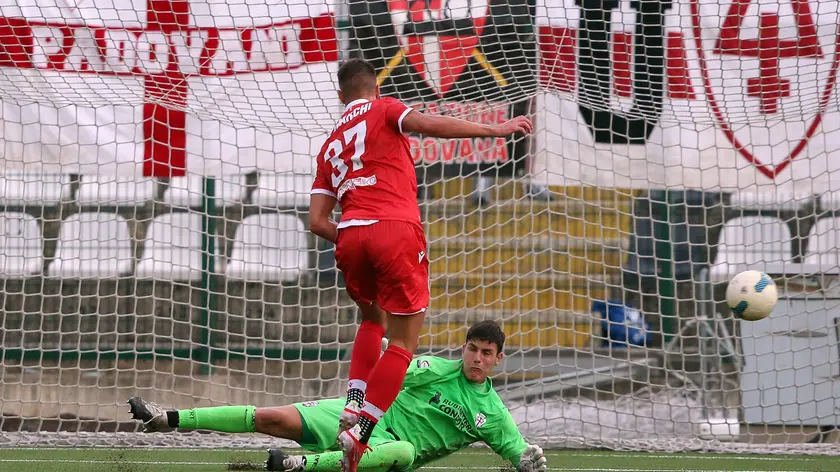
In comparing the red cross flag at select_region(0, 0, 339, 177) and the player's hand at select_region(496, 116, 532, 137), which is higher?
the red cross flag at select_region(0, 0, 339, 177)

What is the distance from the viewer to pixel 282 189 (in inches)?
323

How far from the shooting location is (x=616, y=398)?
302 inches

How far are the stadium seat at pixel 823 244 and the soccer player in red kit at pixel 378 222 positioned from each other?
4.72m

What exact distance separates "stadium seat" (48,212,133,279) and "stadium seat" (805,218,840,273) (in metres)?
5.59

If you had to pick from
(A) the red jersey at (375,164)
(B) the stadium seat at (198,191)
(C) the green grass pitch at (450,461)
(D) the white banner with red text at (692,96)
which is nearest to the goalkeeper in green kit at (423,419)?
(A) the red jersey at (375,164)

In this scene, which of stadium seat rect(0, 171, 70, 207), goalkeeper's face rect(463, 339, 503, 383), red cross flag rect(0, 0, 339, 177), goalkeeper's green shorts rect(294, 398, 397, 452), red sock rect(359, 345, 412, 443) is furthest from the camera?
stadium seat rect(0, 171, 70, 207)

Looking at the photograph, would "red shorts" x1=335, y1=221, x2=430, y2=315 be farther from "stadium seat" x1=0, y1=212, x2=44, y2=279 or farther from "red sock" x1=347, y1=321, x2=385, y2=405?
"stadium seat" x1=0, y1=212, x2=44, y2=279

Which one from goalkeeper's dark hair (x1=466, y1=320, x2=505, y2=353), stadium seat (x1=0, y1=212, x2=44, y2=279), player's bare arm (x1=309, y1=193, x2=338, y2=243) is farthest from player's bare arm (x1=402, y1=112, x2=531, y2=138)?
stadium seat (x1=0, y1=212, x2=44, y2=279)

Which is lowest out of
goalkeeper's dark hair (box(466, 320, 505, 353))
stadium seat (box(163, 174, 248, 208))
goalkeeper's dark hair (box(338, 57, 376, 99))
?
goalkeeper's dark hair (box(466, 320, 505, 353))

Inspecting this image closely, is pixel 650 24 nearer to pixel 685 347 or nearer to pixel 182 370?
pixel 685 347

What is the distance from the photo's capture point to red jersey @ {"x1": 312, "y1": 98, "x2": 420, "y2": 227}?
410 cm

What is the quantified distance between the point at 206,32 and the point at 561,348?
3.62 m

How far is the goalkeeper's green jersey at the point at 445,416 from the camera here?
13.9ft

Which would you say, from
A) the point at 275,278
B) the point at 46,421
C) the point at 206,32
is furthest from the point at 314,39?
the point at 46,421
